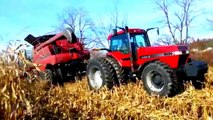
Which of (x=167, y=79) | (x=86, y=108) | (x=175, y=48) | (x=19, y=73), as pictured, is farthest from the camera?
(x=175, y=48)

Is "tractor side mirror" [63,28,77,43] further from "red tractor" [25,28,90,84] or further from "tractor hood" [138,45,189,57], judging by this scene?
"tractor hood" [138,45,189,57]

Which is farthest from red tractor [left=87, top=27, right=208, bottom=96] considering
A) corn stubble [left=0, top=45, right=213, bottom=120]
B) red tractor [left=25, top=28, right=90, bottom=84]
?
→ red tractor [left=25, top=28, right=90, bottom=84]

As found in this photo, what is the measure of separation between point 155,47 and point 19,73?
5636 mm

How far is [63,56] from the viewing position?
1280cm

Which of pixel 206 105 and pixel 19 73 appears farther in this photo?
pixel 206 105

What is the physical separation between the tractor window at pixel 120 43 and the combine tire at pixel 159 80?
3.84 feet

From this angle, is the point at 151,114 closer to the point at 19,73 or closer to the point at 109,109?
the point at 109,109

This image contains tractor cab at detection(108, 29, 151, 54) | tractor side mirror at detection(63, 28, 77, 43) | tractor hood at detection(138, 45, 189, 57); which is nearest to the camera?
tractor hood at detection(138, 45, 189, 57)

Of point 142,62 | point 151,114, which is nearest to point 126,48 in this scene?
point 142,62

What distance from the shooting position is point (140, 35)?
10391 millimetres

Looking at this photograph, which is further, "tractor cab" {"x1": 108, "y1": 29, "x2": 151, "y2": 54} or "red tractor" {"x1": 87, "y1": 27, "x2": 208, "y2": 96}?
"tractor cab" {"x1": 108, "y1": 29, "x2": 151, "y2": 54}

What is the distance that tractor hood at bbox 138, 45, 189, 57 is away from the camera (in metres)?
9.11

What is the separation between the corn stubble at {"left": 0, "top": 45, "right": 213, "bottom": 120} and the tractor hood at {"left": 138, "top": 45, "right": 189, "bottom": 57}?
0.75 meters

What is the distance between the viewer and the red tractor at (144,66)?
872 centimetres
